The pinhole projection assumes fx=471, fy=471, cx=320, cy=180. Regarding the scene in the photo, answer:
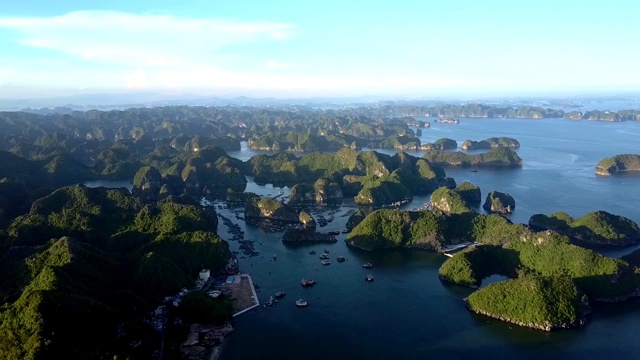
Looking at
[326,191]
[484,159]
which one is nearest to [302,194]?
→ [326,191]

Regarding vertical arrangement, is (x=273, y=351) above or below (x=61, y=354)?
below

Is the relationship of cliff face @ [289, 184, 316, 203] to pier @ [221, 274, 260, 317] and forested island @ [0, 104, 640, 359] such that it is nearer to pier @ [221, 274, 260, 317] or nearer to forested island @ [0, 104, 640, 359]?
forested island @ [0, 104, 640, 359]

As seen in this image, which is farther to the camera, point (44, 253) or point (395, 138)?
point (395, 138)

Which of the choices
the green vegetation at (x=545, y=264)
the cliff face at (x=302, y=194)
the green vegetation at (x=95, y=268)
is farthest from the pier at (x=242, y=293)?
the cliff face at (x=302, y=194)

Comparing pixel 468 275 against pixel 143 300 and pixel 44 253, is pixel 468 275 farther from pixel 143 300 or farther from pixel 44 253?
pixel 44 253

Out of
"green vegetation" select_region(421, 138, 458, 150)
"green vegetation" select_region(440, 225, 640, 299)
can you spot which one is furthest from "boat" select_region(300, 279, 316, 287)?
"green vegetation" select_region(421, 138, 458, 150)

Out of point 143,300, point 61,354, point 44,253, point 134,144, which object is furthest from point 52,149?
point 61,354

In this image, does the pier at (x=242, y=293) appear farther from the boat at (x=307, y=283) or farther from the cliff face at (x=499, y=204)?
the cliff face at (x=499, y=204)
